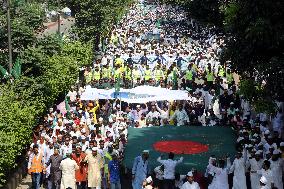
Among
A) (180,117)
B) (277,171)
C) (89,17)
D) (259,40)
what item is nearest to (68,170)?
(277,171)

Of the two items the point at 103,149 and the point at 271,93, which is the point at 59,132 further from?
the point at 271,93

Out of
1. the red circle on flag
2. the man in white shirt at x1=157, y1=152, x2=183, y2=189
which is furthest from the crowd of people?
the red circle on flag

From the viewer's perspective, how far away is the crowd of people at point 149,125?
48.2 ft

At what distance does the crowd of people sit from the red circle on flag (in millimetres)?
1116

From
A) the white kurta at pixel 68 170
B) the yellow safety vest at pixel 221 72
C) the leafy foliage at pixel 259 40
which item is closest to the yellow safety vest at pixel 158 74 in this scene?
the yellow safety vest at pixel 221 72

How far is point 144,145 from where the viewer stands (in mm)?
18156

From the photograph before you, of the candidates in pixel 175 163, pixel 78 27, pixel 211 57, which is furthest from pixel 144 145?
pixel 78 27

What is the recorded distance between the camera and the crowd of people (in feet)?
48.2

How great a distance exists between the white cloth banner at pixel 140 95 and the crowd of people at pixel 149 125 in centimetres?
29

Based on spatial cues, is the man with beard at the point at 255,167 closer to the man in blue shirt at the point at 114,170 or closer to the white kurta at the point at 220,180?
the white kurta at the point at 220,180

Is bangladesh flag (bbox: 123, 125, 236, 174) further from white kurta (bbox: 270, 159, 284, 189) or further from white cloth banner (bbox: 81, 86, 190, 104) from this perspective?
white kurta (bbox: 270, 159, 284, 189)

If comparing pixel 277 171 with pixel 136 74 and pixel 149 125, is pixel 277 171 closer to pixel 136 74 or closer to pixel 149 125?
pixel 149 125

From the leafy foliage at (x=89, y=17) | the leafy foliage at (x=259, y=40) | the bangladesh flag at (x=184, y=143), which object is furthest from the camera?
the leafy foliage at (x=89, y=17)

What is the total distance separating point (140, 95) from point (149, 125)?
1.57 metres
